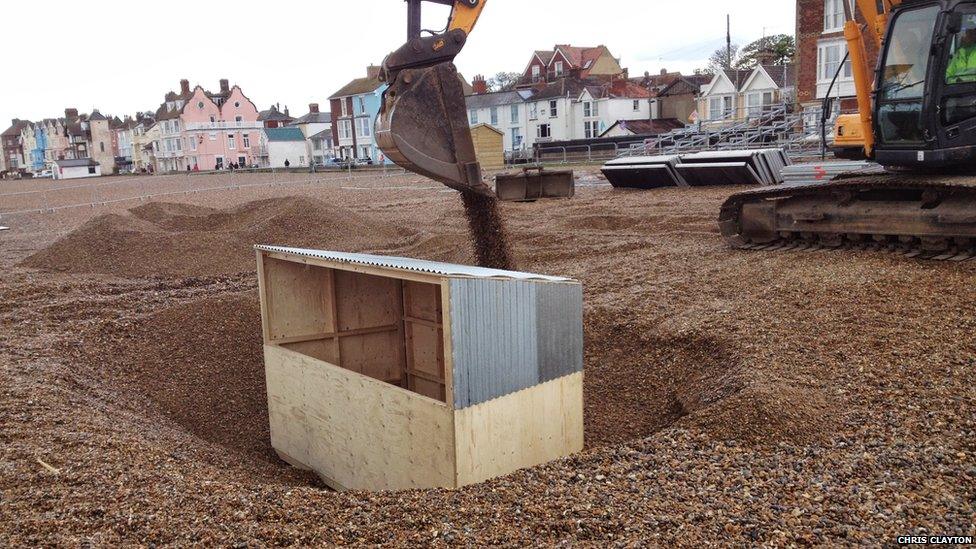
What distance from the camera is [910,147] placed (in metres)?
10.8

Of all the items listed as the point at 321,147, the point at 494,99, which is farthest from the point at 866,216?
the point at 321,147

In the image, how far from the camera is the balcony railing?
3622 inches

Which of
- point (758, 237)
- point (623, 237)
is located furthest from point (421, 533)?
point (623, 237)

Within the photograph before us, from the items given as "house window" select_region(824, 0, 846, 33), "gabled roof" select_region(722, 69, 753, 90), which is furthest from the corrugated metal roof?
"gabled roof" select_region(722, 69, 753, 90)

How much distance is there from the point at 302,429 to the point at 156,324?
418 centimetres

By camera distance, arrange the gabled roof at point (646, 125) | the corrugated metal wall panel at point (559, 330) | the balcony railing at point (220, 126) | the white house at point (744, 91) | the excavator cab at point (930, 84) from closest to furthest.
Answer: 1. the corrugated metal wall panel at point (559, 330)
2. the excavator cab at point (930, 84)
3. the white house at point (744, 91)
4. the gabled roof at point (646, 125)
5. the balcony railing at point (220, 126)

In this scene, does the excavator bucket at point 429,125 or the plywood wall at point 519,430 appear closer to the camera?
the plywood wall at point 519,430

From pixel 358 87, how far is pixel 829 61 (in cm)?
4479

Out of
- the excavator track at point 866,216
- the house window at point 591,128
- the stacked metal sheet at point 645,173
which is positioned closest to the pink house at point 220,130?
the house window at point 591,128

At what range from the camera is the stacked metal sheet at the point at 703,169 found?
75.5ft

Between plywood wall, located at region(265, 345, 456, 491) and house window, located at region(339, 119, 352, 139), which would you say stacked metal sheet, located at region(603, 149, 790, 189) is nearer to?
plywood wall, located at region(265, 345, 456, 491)

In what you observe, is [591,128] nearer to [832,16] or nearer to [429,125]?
[832,16]

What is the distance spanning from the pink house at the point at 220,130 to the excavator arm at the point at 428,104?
88155mm

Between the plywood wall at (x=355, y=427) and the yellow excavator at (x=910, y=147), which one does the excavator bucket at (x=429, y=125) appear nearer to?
the plywood wall at (x=355, y=427)
